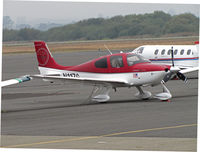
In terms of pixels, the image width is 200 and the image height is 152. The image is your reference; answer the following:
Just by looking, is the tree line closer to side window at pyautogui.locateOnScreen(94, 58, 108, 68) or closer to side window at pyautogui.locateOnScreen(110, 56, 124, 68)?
side window at pyautogui.locateOnScreen(94, 58, 108, 68)

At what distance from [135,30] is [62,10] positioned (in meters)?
14.5

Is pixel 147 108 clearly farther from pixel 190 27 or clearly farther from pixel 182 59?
pixel 190 27

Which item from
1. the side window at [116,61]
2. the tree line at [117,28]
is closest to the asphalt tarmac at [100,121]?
the side window at [116,61]

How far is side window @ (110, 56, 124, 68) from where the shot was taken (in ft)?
66.6

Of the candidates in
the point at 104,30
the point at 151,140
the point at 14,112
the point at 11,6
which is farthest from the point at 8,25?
the point at 151,140

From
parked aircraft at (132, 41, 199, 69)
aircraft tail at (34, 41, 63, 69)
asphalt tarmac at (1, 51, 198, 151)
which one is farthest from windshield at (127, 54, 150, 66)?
parked aircraft at (132, 41, 199, 69)

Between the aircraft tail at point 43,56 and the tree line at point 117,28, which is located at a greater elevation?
the tree line at point 117,28

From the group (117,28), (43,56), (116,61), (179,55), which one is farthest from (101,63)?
(117,28)

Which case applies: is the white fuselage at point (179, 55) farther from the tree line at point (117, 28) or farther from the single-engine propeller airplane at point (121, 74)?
the tree line at point (117, 28)

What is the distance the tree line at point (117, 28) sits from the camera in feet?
307

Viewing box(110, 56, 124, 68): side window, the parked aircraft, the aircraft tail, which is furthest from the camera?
the parked aircraft

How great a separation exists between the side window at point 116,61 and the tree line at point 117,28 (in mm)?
71181

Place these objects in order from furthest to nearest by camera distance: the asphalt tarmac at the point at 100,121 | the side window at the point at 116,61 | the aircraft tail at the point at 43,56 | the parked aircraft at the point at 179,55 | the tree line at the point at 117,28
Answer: the tree line at the point at 117,28 → the parked aircraft at the point at 179,55 → the aircraft tail at the point at 43,56 → the side window at the point at 116,61 → the asphalt tarmac at the point at 100,121

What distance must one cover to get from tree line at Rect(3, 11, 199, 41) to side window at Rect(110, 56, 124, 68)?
2802 inches
